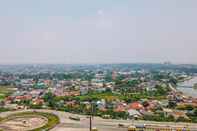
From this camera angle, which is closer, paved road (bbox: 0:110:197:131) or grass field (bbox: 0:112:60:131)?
paved road (bbox: 0:110:197:131)

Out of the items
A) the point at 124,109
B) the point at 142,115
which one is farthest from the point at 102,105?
the point at 142,115

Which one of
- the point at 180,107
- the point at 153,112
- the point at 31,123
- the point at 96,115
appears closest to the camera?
the point at 31,123

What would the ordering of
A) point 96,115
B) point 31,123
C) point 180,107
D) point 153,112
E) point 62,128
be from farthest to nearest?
point 180,107
point 153,112
point 96,115
point 31,123
point 62,128

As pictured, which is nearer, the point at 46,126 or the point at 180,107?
the point at 46,126

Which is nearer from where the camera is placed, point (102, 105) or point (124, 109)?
point (124, 109)

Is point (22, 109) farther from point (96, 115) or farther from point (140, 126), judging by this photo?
point (140, 126)

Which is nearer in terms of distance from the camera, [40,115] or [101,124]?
[101,124]

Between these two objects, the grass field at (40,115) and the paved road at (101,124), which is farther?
the grass field at (40,115)

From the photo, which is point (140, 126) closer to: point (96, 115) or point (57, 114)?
point (96, 115)

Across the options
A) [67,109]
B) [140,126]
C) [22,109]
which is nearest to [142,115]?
[140,126]
